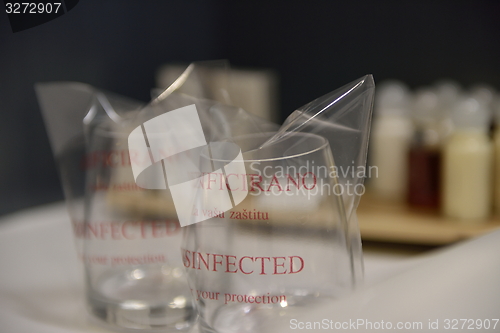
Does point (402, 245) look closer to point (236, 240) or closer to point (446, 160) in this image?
point (446, 160)

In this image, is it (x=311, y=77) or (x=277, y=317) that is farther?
(x=311, y=77)

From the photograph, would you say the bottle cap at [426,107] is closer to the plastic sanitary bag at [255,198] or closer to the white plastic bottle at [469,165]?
the white plastic bottle at [469,165]

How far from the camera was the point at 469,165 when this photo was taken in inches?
23.2

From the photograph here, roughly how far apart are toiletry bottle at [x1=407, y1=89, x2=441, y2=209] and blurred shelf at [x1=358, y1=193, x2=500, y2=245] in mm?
33

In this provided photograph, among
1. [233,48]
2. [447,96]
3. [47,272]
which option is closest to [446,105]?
[447,96]

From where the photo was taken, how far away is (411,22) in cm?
74

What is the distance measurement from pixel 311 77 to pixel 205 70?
19.5 inches

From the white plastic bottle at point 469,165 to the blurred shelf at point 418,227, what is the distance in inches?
0.6

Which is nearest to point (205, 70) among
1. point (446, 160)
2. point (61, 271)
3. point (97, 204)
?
point (97, 204)

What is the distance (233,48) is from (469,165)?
1.58 ft

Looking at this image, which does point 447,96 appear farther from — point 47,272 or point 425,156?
point 47,272

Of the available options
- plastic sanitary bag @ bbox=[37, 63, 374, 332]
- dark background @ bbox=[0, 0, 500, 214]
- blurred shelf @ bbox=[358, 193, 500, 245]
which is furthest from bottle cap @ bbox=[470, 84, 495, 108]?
plastic sanitary bag @ bbox=[37, 63, 374, 332]

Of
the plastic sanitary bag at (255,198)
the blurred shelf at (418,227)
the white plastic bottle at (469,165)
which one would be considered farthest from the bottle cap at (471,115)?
the plastic sanitary bag at (255,198)

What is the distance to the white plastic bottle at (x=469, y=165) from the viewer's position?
57cm
